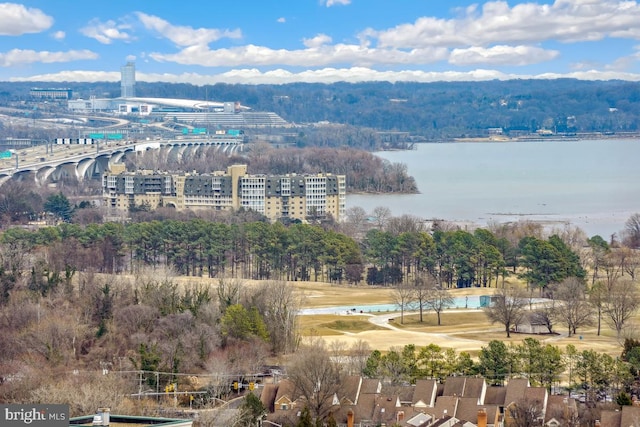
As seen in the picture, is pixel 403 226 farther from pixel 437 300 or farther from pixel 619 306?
pixel 619 306

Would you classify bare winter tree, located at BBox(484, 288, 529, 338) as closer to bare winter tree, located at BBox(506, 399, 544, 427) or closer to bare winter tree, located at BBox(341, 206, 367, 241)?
bare winter tree, located at BBox(506, 399, 544, 427)

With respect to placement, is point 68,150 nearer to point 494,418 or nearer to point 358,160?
point 358,160

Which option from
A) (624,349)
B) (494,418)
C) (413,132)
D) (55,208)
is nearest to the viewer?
(494,418)

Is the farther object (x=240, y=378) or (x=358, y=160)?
(x=358, y=160)

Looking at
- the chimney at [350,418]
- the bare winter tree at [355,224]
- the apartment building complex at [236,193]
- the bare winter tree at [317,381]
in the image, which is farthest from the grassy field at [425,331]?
the apartment building complex at [236,193]

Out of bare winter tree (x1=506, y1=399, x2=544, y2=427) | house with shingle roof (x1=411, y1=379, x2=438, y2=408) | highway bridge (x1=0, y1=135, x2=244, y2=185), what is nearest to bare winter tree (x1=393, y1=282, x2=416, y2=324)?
house with shingle roof (x1=411, y1=379, x2=438, y2=408)

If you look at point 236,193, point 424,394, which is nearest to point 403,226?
point 236,193

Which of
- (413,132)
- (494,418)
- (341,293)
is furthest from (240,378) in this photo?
(413,132)
